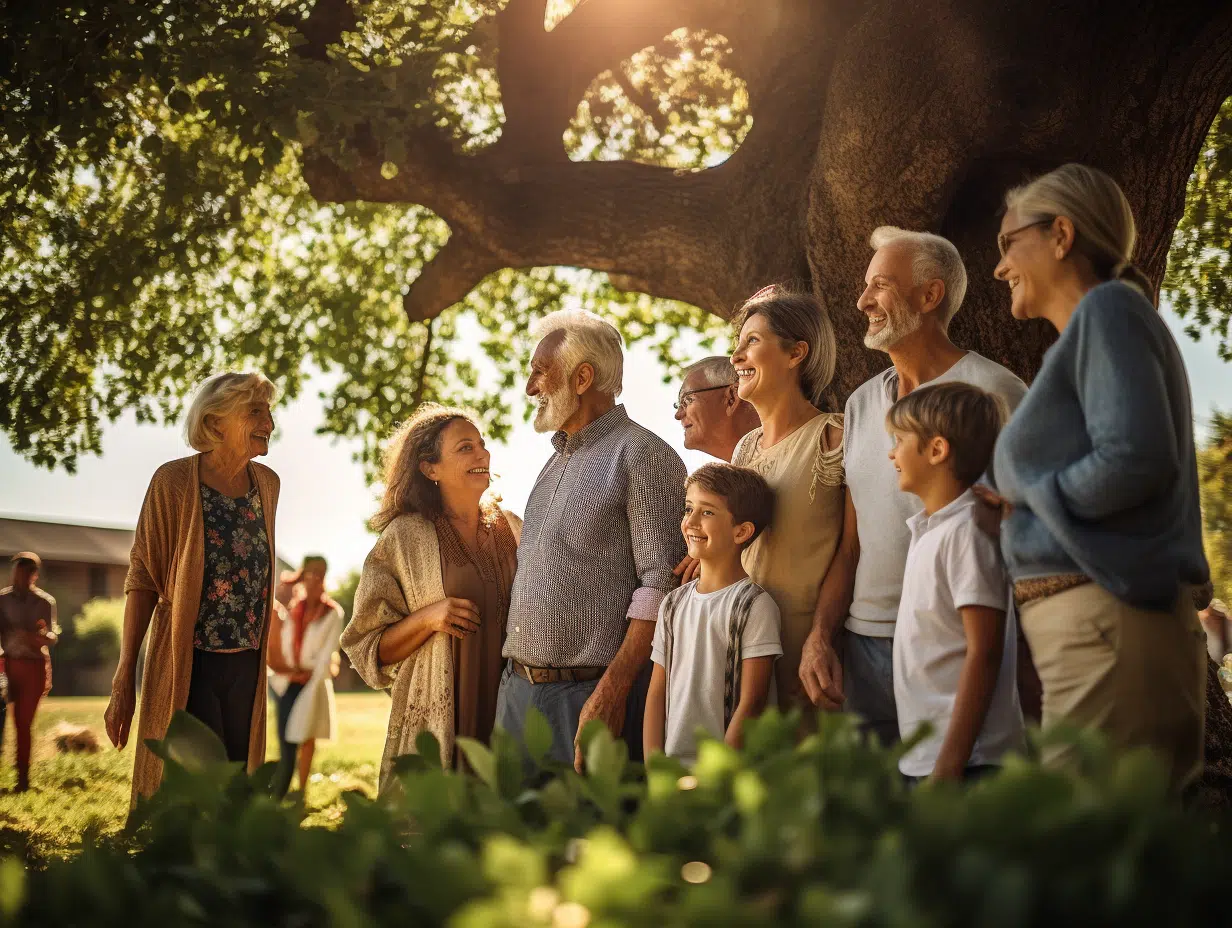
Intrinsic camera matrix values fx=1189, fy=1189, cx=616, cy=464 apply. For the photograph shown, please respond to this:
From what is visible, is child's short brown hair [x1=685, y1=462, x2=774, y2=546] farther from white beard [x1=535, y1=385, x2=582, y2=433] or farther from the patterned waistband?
the patterned waistband

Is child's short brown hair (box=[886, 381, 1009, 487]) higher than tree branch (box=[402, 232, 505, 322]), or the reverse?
tree branch (box=[402, 232, 505, 322])

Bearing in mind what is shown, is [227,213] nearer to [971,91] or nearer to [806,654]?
[971,91]

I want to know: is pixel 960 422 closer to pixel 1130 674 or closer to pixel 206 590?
pixel 1130 674

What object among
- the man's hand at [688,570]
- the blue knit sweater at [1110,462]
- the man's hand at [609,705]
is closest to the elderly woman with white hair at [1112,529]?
the blue knit sweater at [1110,462]

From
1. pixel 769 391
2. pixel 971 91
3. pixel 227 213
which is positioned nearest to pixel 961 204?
pixel 971 91

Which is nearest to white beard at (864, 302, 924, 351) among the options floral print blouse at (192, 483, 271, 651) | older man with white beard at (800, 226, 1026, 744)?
older man with white beard at (800, 226, 1026, 744)

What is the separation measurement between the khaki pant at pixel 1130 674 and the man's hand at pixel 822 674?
0.74 meters

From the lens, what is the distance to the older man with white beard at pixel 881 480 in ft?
11.1

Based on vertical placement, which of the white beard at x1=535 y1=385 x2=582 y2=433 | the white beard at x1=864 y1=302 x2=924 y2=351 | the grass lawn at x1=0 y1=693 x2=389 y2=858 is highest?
the white beard at x1=864 y1=302 x2=924 y2=351

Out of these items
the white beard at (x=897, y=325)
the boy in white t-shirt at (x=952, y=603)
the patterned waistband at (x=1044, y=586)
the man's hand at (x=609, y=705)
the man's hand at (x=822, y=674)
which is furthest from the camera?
the man's hand at (x=609, y=705)

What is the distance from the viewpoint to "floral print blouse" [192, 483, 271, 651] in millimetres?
5191

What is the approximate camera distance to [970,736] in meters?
2.73

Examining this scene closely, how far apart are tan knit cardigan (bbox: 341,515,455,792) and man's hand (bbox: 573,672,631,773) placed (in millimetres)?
776

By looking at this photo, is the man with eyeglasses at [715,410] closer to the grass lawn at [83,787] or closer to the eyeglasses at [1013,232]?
the eyeglasses at [1013,232]
